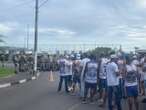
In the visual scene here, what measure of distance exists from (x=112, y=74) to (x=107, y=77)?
235mm

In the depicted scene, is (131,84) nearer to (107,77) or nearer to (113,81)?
(113,81)

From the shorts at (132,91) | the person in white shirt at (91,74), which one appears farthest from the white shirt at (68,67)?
the shorts at (132,91)

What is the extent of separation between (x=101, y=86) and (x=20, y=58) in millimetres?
25415

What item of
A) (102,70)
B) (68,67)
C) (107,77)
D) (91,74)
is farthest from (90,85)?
(68,67)

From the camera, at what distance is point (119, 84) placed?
14812 millimetres

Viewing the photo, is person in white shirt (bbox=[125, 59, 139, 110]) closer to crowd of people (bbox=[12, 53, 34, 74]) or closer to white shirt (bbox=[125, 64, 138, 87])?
white shirt (bbox=[125, 64, 138, 87])

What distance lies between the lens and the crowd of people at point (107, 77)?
13.7 metres

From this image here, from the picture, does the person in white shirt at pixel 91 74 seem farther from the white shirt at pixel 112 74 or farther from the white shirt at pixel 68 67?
the white shirt at pixel 68 67

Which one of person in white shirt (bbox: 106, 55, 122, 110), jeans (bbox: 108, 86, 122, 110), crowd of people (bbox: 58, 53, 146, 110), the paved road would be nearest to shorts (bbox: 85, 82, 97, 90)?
crowd of people (bbox: 58, 53, 146, 110)

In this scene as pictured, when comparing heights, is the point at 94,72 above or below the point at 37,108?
above

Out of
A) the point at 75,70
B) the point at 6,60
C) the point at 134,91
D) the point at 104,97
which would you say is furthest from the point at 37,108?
the point at 6,60

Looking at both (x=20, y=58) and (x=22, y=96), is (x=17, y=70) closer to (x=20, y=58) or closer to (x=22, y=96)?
(x=20, y=58)

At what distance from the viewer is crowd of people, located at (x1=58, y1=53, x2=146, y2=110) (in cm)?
1373

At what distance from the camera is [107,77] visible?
48.2 feet
